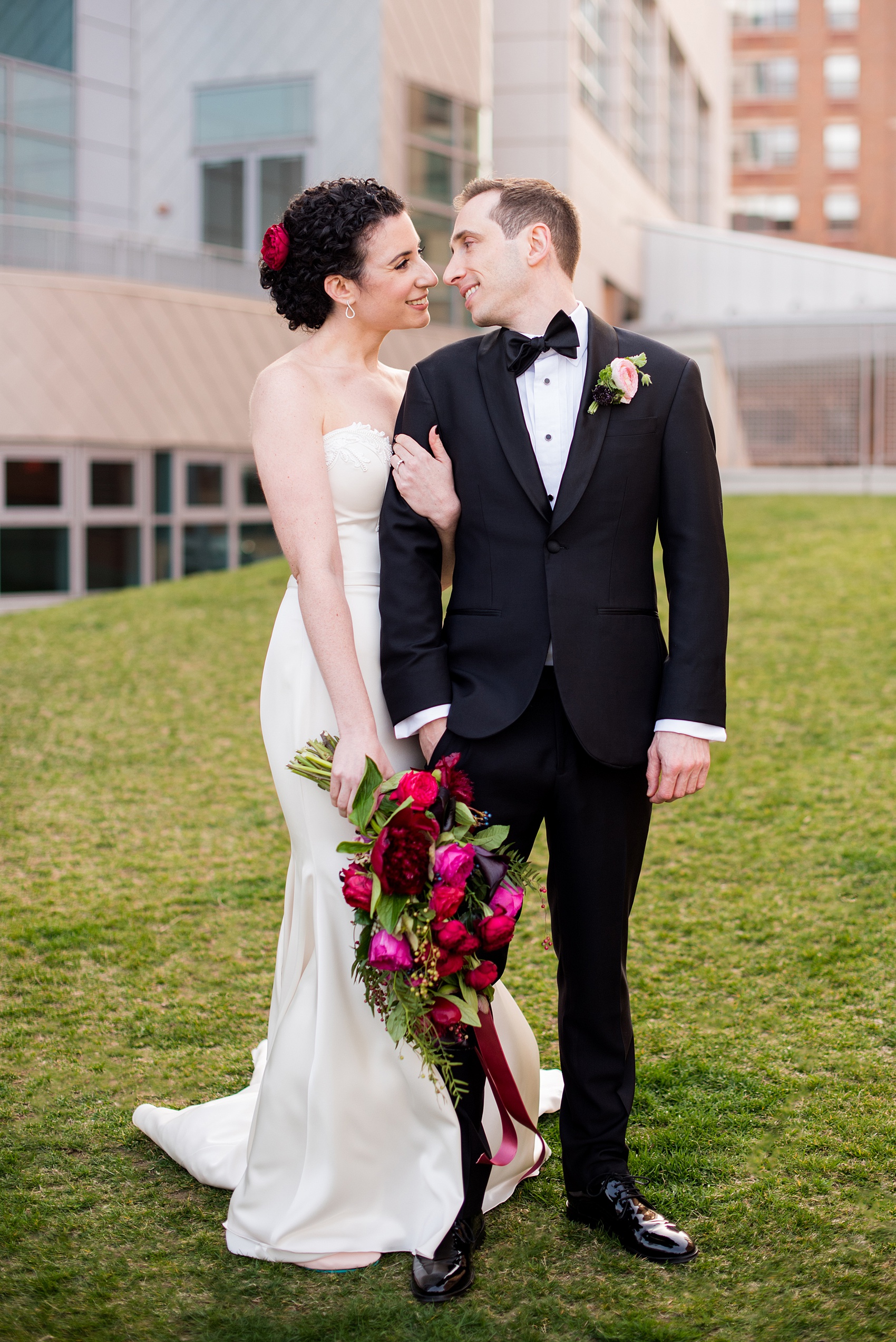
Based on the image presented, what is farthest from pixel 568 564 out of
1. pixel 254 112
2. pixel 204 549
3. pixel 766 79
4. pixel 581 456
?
pixel 766 79

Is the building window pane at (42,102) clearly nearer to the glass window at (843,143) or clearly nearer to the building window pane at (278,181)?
the building window pane at (278,181)

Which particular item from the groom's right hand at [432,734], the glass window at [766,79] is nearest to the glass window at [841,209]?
the glass window at [766,79]

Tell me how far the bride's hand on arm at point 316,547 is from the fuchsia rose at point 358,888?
0.55ft

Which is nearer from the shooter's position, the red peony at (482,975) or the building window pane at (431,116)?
the red peony at (482,975)

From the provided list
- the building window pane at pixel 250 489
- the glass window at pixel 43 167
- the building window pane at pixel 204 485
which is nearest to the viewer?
the building window pane at pixel 204 485

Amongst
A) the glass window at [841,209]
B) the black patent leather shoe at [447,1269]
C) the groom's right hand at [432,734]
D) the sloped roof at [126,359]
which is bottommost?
the black patent leather shoe at [447,1269]

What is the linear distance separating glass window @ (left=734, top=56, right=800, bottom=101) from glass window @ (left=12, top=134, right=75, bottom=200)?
39716 millimetres

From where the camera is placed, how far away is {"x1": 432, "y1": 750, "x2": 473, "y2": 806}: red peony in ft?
8.12

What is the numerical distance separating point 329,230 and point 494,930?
156 cm

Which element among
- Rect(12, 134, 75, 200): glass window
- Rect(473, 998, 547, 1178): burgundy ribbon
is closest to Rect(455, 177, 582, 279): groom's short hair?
Rect(473, 998, 547, 1178): burgundy ribbon

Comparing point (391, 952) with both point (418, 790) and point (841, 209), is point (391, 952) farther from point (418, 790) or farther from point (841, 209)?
point (841, 209)

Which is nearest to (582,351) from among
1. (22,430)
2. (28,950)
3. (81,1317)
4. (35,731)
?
(81,1317)

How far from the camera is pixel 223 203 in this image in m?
18.7

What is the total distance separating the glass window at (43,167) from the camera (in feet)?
57.8
